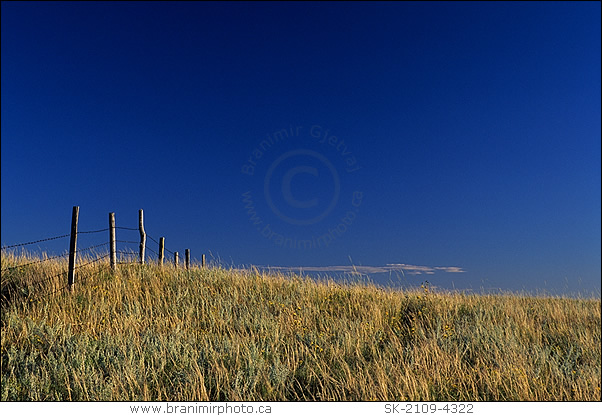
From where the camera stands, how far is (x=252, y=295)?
11.7 metres

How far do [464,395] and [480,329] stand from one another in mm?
3624

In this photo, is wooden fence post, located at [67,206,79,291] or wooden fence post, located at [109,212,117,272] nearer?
wooden fence post, located at [67,206,79,291]

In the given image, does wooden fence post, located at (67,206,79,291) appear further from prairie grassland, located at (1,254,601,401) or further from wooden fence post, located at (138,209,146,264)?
wooden fence post, located at (138,209,146,264)

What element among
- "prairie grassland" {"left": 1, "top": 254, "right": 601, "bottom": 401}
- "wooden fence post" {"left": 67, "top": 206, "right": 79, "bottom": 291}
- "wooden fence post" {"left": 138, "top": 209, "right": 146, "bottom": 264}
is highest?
"wooden fence post" {"left": 138, "top": 209, "right": 146, "bottom": 264}

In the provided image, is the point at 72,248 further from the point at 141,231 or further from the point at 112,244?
the point at 141,231

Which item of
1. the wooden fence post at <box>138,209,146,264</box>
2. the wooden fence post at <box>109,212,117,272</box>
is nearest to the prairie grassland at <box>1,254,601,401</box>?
the wooden fence post at <box>109,212,117,272</box>

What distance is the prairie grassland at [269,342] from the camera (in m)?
6.39

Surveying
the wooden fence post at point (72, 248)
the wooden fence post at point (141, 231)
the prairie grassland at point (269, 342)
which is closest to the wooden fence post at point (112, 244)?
the prairie grassland at point (269, 342)

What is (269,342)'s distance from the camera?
8109mm

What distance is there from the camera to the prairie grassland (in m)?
6.39

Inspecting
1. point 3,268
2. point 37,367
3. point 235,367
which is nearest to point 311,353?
point 235,367

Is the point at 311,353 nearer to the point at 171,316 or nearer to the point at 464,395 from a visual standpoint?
the point at 464,395

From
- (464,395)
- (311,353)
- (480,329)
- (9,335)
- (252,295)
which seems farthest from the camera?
(252,295)

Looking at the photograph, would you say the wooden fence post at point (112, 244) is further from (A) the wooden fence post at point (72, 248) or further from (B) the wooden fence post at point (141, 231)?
(B) the wooden fence post at point (141, 231)
